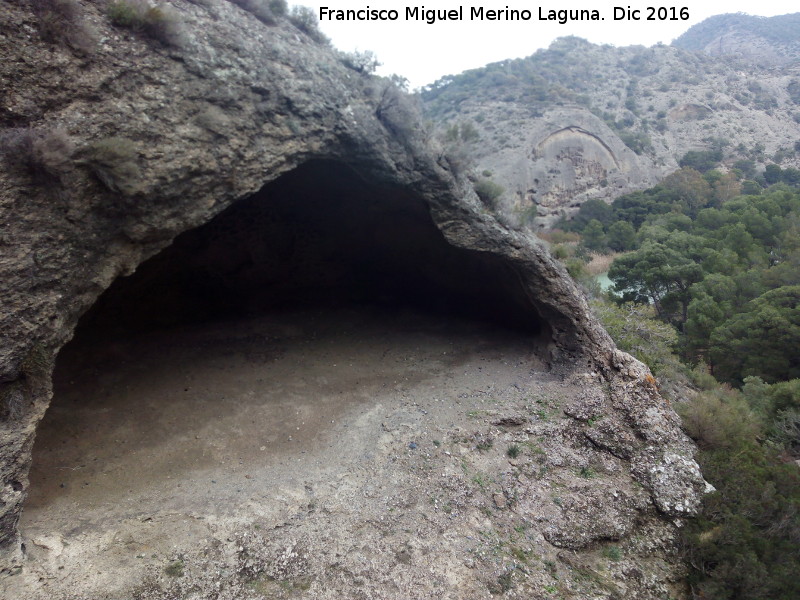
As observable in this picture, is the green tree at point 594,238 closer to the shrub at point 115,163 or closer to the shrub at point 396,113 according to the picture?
the shrub at point 396,113

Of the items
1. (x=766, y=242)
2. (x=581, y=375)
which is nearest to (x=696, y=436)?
(x=581, y=375)

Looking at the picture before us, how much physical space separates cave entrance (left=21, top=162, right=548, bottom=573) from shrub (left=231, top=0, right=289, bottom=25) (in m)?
2.55

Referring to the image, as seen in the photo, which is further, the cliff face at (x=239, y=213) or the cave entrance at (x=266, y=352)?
the cave entrance at (x=266, y=352)

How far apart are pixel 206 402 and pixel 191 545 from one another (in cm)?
331

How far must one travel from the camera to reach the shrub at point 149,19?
6.02 metres

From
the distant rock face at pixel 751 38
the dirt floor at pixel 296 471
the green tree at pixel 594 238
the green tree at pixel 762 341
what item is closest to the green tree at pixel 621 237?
the green tree at pixel 594 238

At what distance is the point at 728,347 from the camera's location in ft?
56.1

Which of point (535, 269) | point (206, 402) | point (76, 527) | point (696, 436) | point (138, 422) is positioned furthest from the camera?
point (535, 269)

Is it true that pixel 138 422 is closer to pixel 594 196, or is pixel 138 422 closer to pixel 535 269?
pixel 535 269

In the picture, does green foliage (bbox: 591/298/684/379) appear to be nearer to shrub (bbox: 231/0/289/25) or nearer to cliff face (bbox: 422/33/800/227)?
shrub (bbox: 231/0/289/25)

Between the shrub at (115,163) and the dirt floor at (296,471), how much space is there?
400cm

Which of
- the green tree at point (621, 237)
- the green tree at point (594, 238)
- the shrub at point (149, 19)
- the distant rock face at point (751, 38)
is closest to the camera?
the shrub at point (149, 19)

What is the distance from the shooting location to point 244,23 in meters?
7.56

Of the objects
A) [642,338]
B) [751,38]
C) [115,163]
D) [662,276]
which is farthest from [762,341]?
Result: [751,38]
